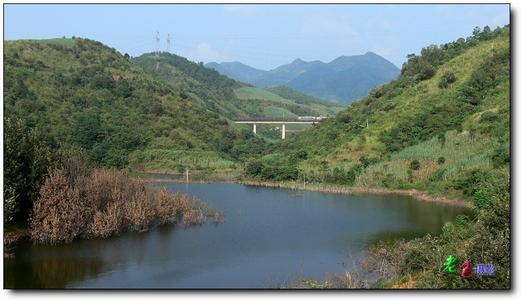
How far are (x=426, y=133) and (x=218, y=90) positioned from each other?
8442 centimetres

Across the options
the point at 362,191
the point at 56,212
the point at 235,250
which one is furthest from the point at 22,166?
the point at 362,191

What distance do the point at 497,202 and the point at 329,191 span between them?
28306mm

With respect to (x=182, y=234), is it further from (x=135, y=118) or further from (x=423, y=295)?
(x=135, y=118)

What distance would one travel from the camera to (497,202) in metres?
14.8

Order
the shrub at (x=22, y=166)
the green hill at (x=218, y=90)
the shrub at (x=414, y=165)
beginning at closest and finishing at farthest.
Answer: the shrub at (x=22, y=166)
the shrub at (x=414, y=165)
the green hill at (x=218, y=90)

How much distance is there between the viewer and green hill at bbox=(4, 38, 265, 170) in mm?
56719

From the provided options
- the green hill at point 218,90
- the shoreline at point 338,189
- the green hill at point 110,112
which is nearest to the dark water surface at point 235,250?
the shoreline at point 338,189

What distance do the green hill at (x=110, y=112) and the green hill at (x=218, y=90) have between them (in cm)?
2987

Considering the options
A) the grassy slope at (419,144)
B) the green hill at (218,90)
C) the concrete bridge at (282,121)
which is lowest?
the grassy slope at (419,144)

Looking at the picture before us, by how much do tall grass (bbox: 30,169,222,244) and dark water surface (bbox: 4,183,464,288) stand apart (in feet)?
2.12

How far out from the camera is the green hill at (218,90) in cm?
11569

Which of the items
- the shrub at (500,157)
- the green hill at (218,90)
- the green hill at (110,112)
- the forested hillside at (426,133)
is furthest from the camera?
the green hill at (218,90)

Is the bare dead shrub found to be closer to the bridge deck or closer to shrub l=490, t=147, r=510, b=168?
shrub l=490, t=147, r=510, b=168

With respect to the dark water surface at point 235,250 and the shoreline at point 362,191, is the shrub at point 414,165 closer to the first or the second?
the shoreline at point 362,191
